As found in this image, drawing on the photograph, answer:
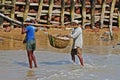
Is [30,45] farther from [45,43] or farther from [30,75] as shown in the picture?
[45,43]

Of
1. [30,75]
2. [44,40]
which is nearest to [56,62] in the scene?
[30,75]

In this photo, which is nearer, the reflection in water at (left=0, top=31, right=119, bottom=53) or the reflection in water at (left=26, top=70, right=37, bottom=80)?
the reflection in water at (left=26, top=70, right=37, bottom=80)

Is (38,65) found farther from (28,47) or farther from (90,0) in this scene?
(90,0)

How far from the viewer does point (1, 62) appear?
607 inches

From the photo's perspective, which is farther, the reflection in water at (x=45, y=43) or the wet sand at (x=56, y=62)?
the reflection in water at (x=45, y=43)

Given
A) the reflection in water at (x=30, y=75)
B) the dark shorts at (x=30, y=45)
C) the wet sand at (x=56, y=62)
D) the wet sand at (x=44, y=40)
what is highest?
the dark shorts at (x=30, y=45)

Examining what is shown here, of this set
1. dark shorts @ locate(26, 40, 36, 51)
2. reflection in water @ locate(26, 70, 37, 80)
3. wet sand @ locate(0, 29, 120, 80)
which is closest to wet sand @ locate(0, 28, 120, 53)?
wet sand @ locate(0, 29, 120, 80)

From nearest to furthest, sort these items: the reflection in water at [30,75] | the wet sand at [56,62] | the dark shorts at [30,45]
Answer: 1. the reflection in water at [30,75]
2. the wet sand at [56,62]
3. the dark shorts at [30,45]

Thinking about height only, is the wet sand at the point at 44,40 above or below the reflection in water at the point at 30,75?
below

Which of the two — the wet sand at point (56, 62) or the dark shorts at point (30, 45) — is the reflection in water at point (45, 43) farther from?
the dark shorts at point (30, 45)

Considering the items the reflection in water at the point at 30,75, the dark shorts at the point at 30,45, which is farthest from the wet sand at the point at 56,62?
the dark shorts at the point at 30,45

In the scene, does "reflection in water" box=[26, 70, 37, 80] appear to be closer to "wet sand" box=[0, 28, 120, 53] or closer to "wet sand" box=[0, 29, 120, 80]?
"wet sand" box=[0, 29, 120, 80]

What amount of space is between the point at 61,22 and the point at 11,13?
9.76 ft

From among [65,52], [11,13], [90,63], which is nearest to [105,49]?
[65,52]
